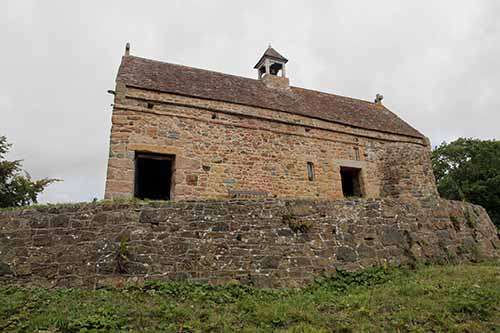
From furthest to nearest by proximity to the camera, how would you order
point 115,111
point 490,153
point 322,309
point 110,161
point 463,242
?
1. point 490,153
2. point 115,111
3. point 110,161
4. point 463,242
5. point 322,309

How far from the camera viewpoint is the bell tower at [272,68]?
Answer: 14.9 meters

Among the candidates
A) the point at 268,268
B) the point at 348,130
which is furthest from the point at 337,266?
the point at 348,130

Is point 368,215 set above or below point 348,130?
below

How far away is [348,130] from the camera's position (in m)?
13.1

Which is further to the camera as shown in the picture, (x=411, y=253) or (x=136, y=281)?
(x=411, y=253)

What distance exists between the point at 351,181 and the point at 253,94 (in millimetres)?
5513

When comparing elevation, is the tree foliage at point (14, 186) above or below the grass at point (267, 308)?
above

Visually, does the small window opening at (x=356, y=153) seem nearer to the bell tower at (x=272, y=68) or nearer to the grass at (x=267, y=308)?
the bell tower at (x=272, y=68)

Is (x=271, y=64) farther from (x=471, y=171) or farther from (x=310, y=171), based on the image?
(x=471, y=171)

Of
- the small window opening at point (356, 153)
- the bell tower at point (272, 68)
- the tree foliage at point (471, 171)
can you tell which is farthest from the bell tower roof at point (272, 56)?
the tree foliage at point (471, 171)

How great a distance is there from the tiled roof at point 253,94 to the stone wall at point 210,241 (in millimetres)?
5248

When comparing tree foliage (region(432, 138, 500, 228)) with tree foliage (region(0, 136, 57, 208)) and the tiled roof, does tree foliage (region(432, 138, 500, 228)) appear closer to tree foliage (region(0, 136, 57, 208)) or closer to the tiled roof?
the tiled roof

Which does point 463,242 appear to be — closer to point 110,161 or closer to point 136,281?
point 136,281

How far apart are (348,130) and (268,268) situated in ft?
27.0
